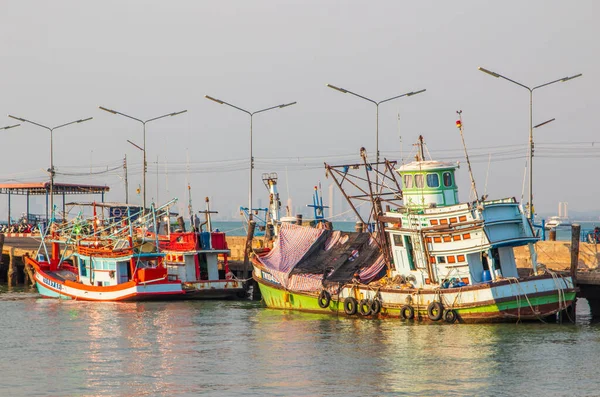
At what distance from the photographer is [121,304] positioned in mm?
53312

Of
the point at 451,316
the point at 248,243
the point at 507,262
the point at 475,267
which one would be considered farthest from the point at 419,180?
the point at 248,243

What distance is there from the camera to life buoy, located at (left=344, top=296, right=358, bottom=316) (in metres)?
44.2

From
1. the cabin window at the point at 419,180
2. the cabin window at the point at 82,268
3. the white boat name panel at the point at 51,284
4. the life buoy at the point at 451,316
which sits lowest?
the life buoy at the point at 451,316

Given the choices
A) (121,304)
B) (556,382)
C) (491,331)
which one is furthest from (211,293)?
(556,382)

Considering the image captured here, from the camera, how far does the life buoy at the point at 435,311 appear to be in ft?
133

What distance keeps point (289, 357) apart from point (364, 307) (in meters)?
9.48

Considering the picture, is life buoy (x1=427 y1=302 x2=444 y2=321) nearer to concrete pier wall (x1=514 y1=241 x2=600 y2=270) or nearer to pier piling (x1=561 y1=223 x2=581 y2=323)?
pier piling (x1=561 y1=223 x2=581 y2=323)

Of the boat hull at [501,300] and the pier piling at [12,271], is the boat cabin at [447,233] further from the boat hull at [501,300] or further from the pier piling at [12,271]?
the pier piling at [12,271]

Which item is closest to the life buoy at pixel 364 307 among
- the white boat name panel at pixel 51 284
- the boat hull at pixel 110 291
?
the boat hull at pixel 110 291

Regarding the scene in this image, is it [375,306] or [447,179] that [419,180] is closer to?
[447,179]

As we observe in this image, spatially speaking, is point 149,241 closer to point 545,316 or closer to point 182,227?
point 182,227

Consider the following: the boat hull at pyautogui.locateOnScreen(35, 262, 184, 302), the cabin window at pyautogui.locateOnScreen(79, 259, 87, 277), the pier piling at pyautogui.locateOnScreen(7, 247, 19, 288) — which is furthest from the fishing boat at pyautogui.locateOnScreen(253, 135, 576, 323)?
the pier piling at pyautogui.locateOnScreen(7, 247, 19, 288)

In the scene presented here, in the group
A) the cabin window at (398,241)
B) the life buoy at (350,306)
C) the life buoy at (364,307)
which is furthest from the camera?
the life buoy at (350,306)

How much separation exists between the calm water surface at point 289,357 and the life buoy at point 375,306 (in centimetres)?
60
